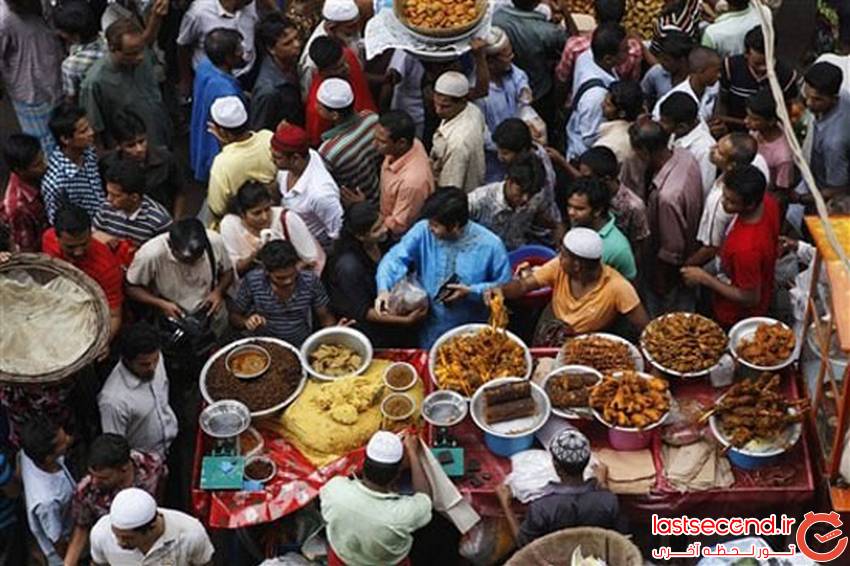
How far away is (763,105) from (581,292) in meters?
1.80

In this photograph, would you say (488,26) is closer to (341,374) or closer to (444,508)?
(341,374)

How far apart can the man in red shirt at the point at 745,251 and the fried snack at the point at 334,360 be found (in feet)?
6.53

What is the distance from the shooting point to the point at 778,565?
6.23m

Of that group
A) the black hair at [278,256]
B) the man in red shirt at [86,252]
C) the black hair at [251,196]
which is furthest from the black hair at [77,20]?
the black hair at [278,256]

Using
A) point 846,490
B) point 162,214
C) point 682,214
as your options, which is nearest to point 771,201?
point 682,214

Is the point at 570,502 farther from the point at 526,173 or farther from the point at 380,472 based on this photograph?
the point at 526,173

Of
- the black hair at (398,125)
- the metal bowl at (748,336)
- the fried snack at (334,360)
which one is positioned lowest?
the fried snack at (334,360)

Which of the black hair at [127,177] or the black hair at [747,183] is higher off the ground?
the black hair at [747,183]

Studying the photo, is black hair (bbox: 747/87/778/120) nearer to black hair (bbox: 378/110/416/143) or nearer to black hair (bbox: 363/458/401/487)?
black hair (bbox: 378/110/416/143)

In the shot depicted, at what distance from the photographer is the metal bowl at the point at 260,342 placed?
6.91 metres

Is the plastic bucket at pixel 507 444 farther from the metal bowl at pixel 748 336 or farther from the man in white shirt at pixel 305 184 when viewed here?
the man in white shirt at pixel 305 184

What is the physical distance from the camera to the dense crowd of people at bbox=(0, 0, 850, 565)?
643 cm

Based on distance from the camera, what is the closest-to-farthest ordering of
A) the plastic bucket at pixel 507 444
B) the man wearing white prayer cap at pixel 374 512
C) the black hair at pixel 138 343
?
the man wearing white prayer cap at pixel 374 512 < the black hair at pixel 138 343 < the plastic bucket at pixel 507 444

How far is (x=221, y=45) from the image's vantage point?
864cm
